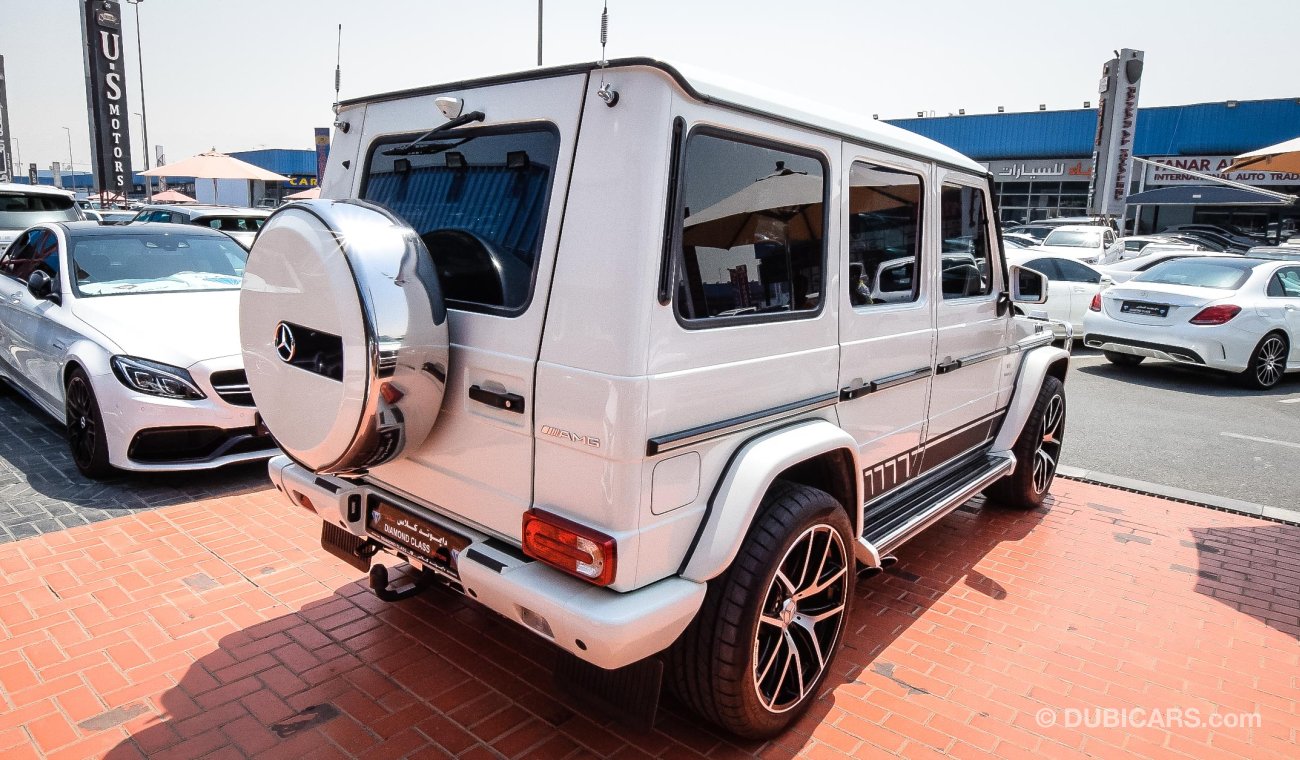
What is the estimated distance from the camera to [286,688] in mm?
3055

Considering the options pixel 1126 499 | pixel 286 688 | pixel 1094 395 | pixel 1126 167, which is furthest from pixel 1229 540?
pixel 1126 167

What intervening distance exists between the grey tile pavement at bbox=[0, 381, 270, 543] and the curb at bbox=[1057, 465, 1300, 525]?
5.86m

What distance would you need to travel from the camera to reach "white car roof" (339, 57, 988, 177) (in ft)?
7.55

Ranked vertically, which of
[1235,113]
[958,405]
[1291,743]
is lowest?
[1291,743]

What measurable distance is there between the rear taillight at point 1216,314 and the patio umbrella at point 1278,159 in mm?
1592

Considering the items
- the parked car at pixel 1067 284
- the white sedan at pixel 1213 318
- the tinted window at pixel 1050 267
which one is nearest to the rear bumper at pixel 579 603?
the white sedan at pixel 1213 318

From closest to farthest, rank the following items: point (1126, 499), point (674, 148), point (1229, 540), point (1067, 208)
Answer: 1. point (674, 148)
2. point (1229, 540)
3. point (1126, 499)
4. point (1067, 208)

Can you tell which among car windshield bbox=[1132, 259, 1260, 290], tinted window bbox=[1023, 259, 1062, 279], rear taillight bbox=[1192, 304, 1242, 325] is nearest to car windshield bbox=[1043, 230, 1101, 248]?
tinted window bbox=[1023, 259, 1062, 279]

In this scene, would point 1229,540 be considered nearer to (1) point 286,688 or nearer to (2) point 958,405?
(2) point 958,405

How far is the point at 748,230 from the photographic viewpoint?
2.65m

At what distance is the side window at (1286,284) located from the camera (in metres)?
9.78

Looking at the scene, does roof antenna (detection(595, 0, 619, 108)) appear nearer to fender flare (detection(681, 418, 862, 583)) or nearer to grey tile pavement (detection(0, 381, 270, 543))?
fender flare (detection(681, 418, 862, 583))

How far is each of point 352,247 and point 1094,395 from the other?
9038 millimetres

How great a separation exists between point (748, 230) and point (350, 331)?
129 cm
